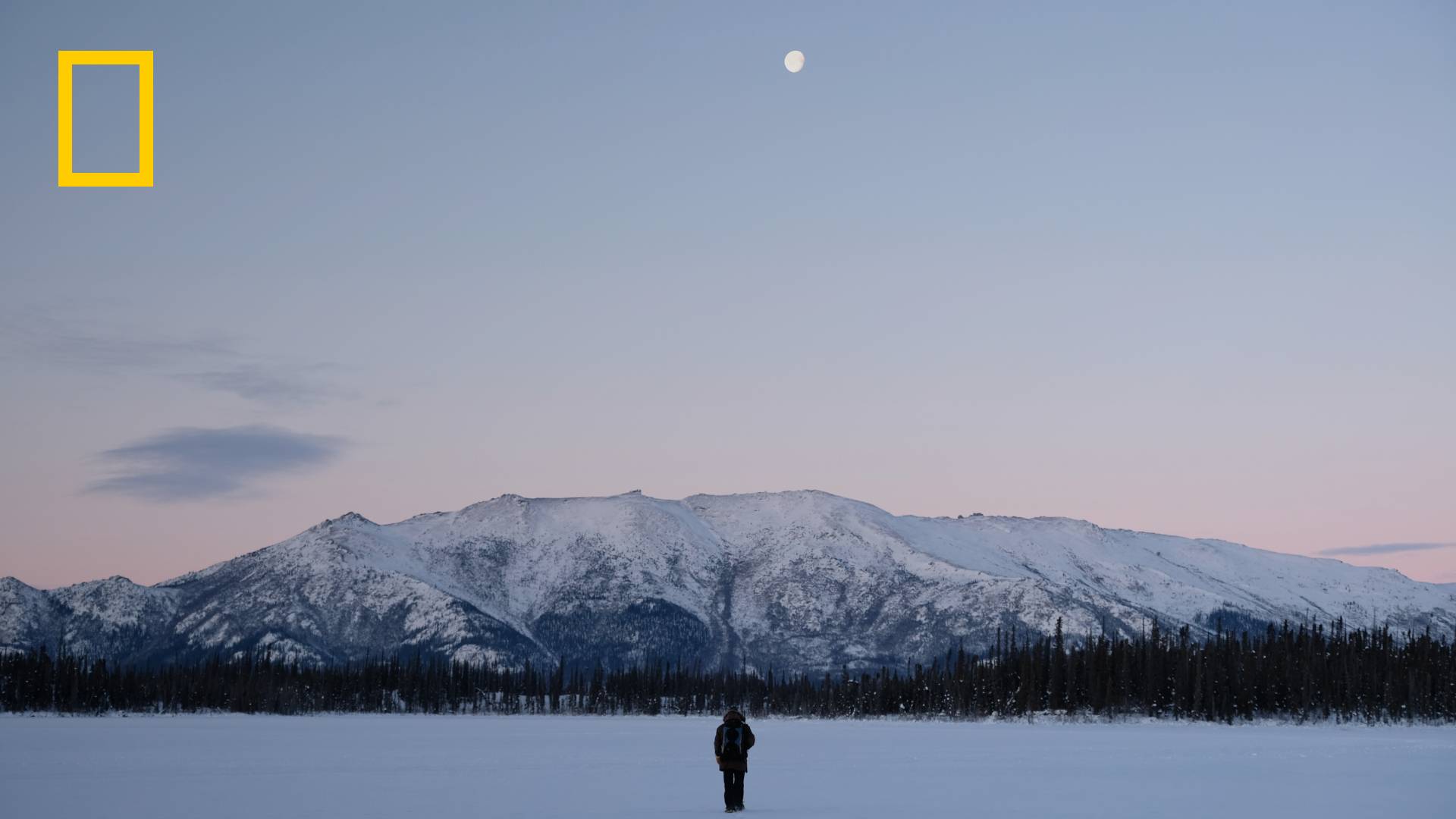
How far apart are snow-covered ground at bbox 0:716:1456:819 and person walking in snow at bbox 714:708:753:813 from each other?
0.95m

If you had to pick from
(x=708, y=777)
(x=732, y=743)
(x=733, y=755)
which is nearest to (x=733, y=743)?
(x=732, y=743)

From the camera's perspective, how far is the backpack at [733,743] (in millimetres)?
36938

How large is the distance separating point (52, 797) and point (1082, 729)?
342ft

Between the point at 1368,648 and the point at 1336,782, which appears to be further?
the point at 1368,648

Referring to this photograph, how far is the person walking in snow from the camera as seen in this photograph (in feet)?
121

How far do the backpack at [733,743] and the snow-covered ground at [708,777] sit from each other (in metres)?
1.88

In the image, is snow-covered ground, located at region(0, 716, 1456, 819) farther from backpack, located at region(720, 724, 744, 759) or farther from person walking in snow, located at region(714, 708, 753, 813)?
backpack, located at region(720, 724, 744, 759)

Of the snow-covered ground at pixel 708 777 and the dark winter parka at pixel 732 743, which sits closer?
the dark winter parka at pixel 732 743

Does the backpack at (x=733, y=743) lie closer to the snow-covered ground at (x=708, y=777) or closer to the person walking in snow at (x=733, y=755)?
the person walking in snow at (x=733, y=755)

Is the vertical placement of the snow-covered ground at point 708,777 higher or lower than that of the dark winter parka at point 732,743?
lower

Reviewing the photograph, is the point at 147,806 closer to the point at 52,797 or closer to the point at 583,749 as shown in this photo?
the point at 52,797

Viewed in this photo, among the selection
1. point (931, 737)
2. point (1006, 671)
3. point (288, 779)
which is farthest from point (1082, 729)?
point (288, 779)

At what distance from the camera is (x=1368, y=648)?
580 ft

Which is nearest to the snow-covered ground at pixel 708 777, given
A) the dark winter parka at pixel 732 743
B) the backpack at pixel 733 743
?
the dark winter parka at pixel 732 743
